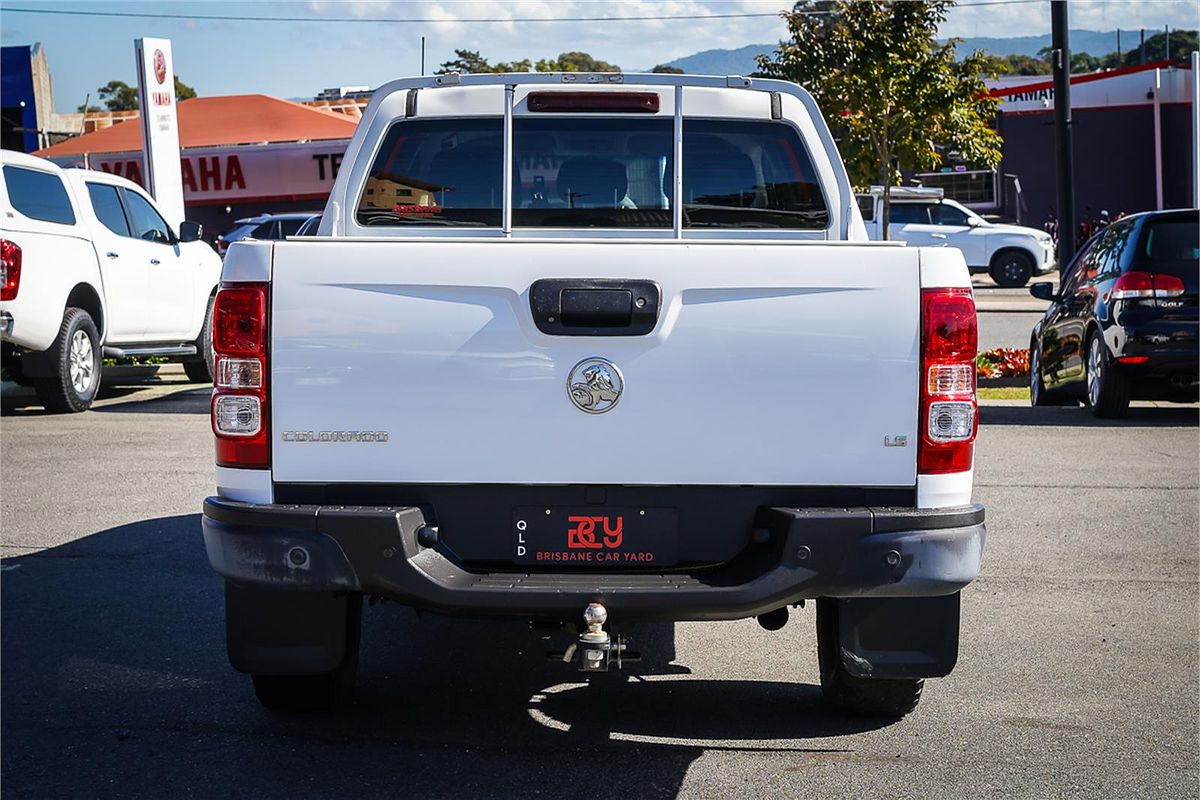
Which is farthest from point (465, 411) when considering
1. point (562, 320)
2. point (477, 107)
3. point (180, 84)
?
point (180, 84)

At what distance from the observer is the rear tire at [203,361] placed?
15328mm

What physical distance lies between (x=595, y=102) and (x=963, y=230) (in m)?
26.4

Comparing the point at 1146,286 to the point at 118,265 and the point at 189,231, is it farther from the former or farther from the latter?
the point at 118,265

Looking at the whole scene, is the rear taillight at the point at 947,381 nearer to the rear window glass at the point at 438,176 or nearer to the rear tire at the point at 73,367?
the rear window glass at the point at 438,176

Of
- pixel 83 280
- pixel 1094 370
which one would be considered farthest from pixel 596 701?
pixel 83 280

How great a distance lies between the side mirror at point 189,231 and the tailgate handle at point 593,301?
34.5ft

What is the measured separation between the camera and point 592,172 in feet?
Answer: 19.6

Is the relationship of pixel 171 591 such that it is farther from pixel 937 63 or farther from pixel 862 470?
pixel 937 63

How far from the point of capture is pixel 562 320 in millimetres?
4258

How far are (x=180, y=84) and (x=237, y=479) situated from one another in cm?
8585

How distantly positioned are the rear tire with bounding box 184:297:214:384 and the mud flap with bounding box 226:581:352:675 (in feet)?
35.3

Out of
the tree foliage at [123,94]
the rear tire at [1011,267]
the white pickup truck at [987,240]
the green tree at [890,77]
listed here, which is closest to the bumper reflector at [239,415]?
the green tree at [890,77]

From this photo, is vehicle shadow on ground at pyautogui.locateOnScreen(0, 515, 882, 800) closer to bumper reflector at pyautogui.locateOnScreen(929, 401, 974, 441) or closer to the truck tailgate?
the truck tailgate

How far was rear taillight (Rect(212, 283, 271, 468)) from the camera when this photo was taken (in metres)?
4.25
